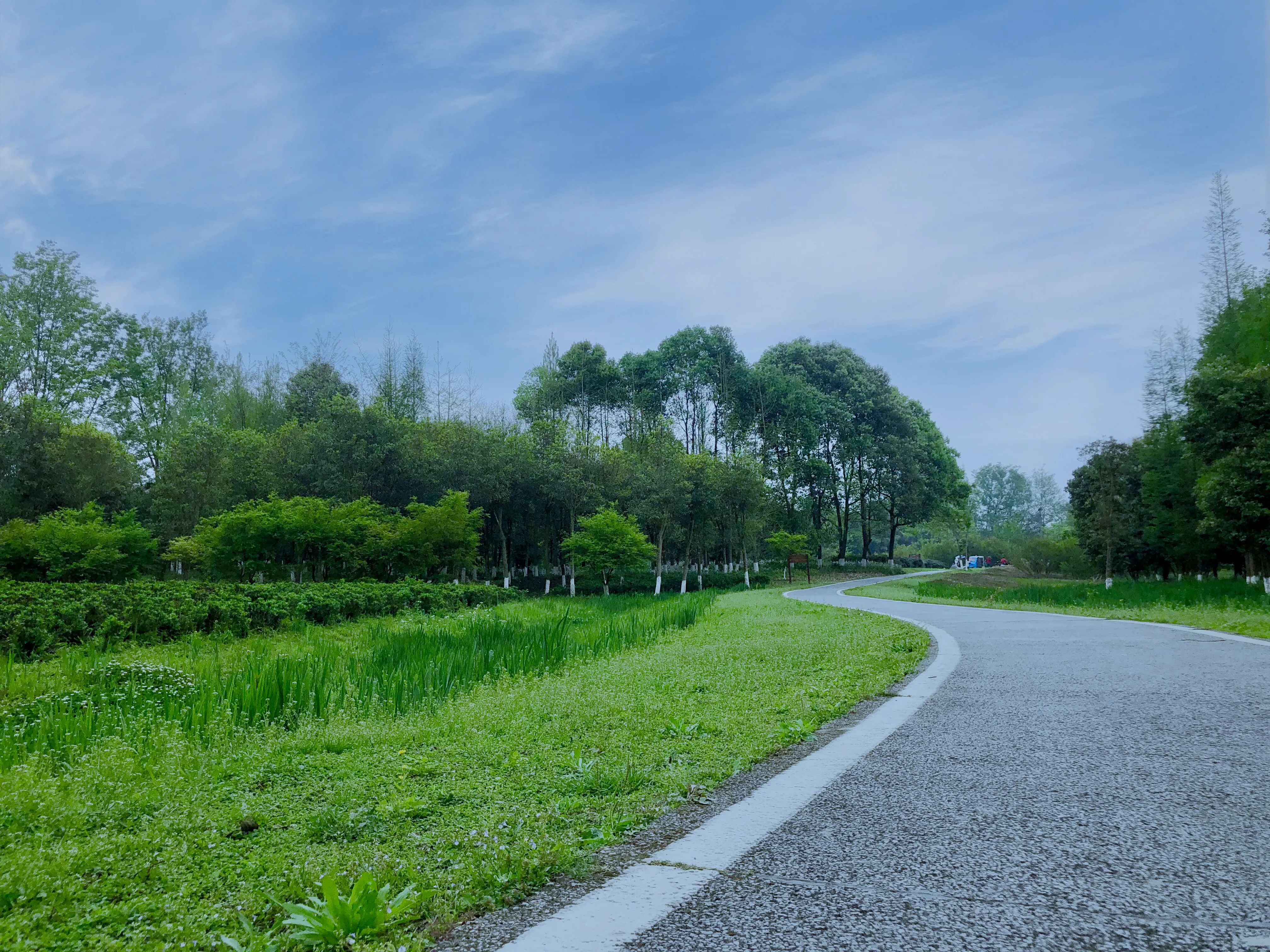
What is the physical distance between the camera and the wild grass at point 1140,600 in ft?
37.3

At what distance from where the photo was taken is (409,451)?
32.1m

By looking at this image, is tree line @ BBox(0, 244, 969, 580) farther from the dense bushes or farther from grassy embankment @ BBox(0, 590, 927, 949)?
grassy embankment @ BBox(0, 590, 927, 949)

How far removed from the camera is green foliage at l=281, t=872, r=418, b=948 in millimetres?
1857

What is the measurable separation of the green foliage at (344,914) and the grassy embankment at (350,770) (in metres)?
0.04

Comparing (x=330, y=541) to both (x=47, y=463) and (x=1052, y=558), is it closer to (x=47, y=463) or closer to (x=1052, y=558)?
(x=47, y=463)

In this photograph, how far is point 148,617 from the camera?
12086 millimetres

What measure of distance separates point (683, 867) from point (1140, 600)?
22.0 metres

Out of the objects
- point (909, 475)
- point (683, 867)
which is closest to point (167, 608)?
point (683, 867)

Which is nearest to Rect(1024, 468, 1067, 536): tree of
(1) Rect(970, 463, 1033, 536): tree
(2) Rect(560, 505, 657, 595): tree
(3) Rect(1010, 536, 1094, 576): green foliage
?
(1) Rect(970, 463, 1033, 536): tree

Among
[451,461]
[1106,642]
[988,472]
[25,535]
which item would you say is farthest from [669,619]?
[988,472]

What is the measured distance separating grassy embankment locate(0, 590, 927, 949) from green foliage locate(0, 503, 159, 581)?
20.3 metres

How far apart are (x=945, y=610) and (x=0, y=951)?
1549cm

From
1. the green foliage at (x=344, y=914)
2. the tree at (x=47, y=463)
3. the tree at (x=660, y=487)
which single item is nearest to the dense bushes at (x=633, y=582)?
the tree at (x=660, y=487)

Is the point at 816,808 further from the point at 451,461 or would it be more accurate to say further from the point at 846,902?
A: the point at 451,461
